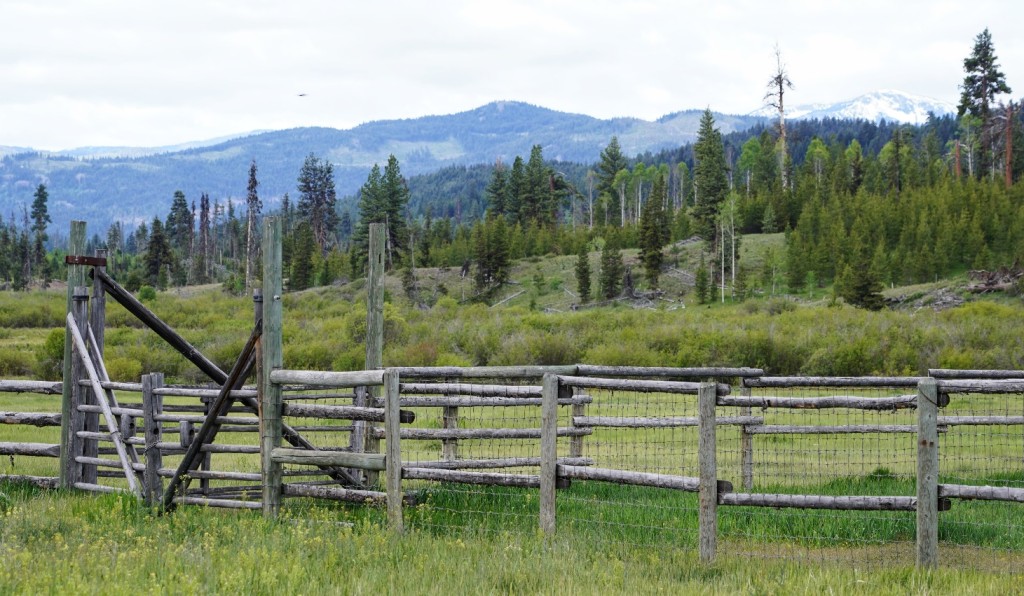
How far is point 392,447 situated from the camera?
9.48m

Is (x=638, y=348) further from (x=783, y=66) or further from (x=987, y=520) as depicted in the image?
(x=783, y=66)

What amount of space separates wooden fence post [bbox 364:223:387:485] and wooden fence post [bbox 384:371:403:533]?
291 cm

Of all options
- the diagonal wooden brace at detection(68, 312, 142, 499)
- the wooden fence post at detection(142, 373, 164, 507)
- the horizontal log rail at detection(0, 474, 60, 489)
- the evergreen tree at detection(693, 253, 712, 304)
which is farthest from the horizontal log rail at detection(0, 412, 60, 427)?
the evergreen tree at detection(693, 253, 712, 304)

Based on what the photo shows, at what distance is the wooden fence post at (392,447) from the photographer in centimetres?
942

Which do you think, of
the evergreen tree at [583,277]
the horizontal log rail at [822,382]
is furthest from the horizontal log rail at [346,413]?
the evergreen tree at [583,277]

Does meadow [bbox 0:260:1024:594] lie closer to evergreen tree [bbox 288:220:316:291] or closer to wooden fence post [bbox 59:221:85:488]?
wooden fence post [bbox 59:221:85:488]

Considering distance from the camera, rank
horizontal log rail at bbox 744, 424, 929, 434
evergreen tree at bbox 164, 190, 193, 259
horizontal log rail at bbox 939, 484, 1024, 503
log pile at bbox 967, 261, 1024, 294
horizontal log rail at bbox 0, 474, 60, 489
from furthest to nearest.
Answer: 1. evergreen tree at bbox 164, 190, 193, 259
2. log pile at bbox 967, 261, 1024, 294
3. horizontal log rail at bbox 0, 474, 60, 489
4. horizontal log rail at bbox 744, 424, 929, 434
5. horizontal log rail at bbox 939, 484, 1024, 503

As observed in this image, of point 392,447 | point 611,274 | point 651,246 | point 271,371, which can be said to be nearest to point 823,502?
point 392,447

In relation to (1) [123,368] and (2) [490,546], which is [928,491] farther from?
(1) [123,368]

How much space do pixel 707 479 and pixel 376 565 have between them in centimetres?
283

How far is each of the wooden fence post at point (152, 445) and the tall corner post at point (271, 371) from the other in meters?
1.43

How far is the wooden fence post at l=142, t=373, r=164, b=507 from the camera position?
11.0 metres

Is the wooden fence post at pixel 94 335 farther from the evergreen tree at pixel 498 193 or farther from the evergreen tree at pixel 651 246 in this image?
the evergreen tree at pixel 498 193

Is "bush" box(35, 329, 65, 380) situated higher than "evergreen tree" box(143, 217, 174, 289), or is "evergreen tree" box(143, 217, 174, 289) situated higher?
"evergreen tree" box(143, 217, 174, 289)
